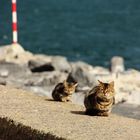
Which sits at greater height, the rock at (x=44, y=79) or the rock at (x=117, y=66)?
the rock at (x=117, y=66)

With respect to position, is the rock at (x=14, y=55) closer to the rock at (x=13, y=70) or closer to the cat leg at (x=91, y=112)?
the rock at (x=13, y=70)

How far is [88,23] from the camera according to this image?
50.7 m

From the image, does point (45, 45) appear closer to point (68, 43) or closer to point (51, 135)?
point (68, 43)

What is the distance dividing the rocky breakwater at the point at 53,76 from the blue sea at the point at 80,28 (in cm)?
659

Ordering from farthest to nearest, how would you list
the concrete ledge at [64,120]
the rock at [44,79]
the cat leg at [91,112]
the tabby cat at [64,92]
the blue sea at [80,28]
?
the blue sea at [80,28]
the rock at [44,79]
the tabby cat at [64,92]
the cat leg at [91,112]
the concrete ledge at [64,120]

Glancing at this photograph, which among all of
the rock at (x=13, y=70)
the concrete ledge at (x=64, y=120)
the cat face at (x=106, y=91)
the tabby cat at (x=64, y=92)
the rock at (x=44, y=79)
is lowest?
the concrete ledge at (x=64, y=120)

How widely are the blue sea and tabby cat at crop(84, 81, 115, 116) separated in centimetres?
2030

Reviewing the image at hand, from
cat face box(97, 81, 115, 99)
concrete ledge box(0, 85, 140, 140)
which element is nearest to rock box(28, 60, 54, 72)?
concrete ledge box(0, 85, 140, 140)

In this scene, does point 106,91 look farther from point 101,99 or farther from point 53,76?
point 53,76

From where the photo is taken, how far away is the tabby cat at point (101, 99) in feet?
42.2

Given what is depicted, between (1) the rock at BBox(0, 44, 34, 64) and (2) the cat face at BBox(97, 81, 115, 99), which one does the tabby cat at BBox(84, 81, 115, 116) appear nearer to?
(2) the cat face at BBox(97, 81, 115, 99)

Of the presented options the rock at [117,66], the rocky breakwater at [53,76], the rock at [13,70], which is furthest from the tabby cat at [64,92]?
the rock at [117,66]

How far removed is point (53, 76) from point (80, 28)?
26060mm

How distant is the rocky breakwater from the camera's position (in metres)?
20.7
